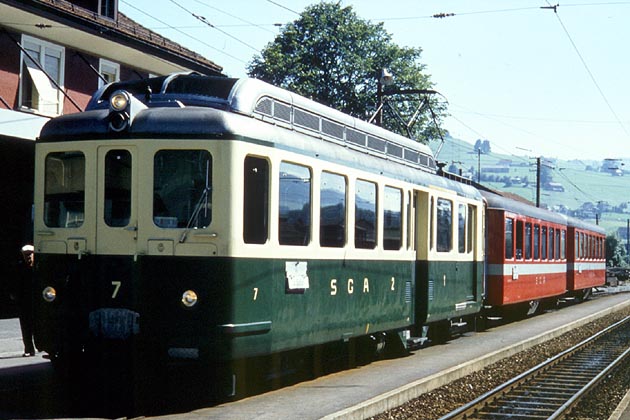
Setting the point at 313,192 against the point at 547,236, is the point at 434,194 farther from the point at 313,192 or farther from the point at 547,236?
the point at 547,236

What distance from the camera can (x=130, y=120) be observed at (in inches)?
393

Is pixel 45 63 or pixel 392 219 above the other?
pixel 45 63

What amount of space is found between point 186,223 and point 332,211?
2536 millimetres

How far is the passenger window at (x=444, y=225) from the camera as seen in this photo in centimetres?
1645

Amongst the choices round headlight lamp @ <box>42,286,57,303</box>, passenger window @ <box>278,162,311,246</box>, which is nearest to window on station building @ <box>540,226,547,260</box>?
passenger window @ <box>278,162,311,246</box>

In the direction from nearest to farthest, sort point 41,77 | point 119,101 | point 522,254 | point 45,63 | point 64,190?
point 119,101 < point 64,190 < point 41,77 < point 45,63 < point 522,254

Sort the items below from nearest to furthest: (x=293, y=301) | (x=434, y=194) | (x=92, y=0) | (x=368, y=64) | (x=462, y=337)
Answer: (x=293, y=301), (x=434, y=194), (x=462, y=337), (x=92, y=0), (x=368, y=64)

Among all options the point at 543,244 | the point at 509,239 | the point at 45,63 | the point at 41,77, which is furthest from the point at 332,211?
the point at 543,244

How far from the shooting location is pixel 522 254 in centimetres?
2455

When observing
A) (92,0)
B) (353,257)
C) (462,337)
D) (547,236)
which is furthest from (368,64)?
(353,257)

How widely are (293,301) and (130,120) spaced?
8.39 feet

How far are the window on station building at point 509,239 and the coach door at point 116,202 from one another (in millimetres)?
14298

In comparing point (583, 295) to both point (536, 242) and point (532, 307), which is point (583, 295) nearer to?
point (532, 307)

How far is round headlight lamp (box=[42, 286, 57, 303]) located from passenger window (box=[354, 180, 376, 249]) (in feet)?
13.1
